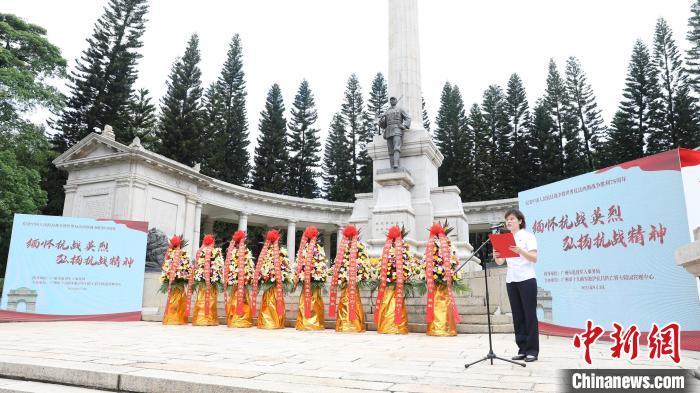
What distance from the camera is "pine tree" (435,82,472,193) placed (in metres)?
36.0

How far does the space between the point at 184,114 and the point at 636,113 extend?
32.9 m

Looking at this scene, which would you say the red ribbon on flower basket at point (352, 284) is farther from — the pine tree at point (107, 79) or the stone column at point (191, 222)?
the pine tree at point (107, 79)

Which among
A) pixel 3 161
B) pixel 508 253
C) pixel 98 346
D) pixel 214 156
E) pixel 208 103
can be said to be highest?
pixel 208 103

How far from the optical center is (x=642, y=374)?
267 cm

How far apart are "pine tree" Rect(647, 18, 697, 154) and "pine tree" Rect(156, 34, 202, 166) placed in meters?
31.8

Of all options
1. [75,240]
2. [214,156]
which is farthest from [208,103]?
[75,240]

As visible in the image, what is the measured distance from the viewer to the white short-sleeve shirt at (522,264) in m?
4.48

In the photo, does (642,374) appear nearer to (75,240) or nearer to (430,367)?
(430,367)

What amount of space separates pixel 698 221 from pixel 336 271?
5447 millimetres

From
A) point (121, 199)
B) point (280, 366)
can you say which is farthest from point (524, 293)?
point (121, 199)

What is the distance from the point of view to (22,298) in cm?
1039

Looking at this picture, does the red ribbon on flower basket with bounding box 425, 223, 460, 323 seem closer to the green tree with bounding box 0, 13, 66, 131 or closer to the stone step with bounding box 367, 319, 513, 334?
the stone step with bounding box 367, 319, 513, 334

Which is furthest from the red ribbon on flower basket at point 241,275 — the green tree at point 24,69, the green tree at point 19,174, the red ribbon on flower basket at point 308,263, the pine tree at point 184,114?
the pine tree at point 184,114

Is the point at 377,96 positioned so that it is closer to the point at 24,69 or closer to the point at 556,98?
the point at 556,98
